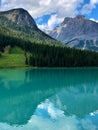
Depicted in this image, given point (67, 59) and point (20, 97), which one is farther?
point (67, 59)

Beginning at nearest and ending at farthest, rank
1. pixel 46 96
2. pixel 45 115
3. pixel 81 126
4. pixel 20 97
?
pixel 81 126
pixel 45 115
pixel 20 97
pixel 46 96

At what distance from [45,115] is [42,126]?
7.41 m

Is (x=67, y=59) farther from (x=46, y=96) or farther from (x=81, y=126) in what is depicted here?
(x=81, y=126)

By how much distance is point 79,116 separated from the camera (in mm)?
42344

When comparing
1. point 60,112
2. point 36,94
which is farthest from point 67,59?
point 60,112

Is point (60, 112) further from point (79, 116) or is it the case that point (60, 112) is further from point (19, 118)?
point (19, 118)

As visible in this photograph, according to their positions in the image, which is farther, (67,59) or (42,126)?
(67,59)

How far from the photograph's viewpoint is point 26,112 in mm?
45281

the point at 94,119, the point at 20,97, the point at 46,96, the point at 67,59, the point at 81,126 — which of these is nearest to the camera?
the point at 81,126

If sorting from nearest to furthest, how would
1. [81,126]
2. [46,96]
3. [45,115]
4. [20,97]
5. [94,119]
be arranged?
[81,126], [94,119], [45,115], [20,97], [46,96]

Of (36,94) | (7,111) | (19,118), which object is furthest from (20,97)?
(19,118)

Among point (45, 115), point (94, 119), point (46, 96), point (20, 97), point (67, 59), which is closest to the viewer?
point (94, 119)

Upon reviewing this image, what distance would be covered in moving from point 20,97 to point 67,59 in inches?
5347

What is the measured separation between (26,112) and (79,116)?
355 inches
